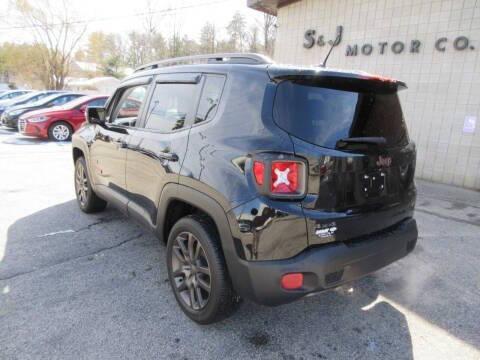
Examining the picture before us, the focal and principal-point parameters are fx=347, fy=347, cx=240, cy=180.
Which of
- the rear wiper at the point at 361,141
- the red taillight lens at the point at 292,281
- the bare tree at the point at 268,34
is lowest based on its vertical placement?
the red taillight lens at the point at 292,281

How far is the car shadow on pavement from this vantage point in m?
2.30

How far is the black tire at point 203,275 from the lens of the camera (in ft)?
7.55

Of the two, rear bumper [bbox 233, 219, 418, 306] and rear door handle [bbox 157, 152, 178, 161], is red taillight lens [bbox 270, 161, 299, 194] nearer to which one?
rear bumper [bbox 233, 219, 418, 306]

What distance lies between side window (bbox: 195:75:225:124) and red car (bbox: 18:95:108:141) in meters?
9.67

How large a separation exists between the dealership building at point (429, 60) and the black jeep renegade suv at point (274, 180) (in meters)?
5.38

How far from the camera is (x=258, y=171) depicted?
79.5 inches

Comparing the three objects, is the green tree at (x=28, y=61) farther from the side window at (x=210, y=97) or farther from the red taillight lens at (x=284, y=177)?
the red taillight lens at (x=284, y=177)

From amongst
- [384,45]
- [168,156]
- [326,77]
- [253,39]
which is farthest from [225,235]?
[253,39]

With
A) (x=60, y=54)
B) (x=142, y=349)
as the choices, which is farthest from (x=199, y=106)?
(x=60, y=54)

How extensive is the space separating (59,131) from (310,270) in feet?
37.4

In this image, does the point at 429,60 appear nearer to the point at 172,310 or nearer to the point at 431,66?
the point at 431,66

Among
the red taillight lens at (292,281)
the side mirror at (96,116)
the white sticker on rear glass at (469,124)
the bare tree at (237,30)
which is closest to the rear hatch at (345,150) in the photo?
the red taillight lens at (292,281)

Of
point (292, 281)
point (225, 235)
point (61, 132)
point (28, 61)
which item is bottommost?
point (61, 132)

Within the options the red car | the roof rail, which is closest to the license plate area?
the roof rail
